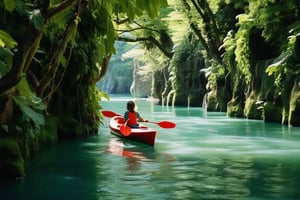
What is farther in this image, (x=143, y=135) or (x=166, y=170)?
(x=143, y=135)

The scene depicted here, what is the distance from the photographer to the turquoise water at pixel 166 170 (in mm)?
7133

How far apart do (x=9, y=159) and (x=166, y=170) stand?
2707mm

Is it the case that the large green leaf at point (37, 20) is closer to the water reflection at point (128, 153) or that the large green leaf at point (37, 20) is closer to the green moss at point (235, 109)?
the water reflection at point (128, 153)

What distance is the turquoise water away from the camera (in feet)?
23.4

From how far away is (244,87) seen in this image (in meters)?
25.7

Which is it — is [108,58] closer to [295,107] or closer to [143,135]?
[143,135]

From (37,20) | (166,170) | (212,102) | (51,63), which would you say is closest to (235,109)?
(212,102)

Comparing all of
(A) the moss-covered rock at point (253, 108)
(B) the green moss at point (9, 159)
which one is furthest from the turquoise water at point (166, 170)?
(A) the moss-covered rock at point (253, 108)

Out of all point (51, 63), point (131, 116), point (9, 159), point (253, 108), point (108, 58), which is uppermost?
point (108, 58)

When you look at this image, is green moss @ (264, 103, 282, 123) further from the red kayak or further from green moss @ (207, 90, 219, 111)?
green moss @ (207, 90, 219, 111)

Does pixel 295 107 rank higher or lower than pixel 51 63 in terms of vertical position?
lower

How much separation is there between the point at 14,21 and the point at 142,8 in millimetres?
5424

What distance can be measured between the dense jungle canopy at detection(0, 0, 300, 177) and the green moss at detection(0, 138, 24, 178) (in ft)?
0.05

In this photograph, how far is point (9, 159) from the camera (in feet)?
25.9
